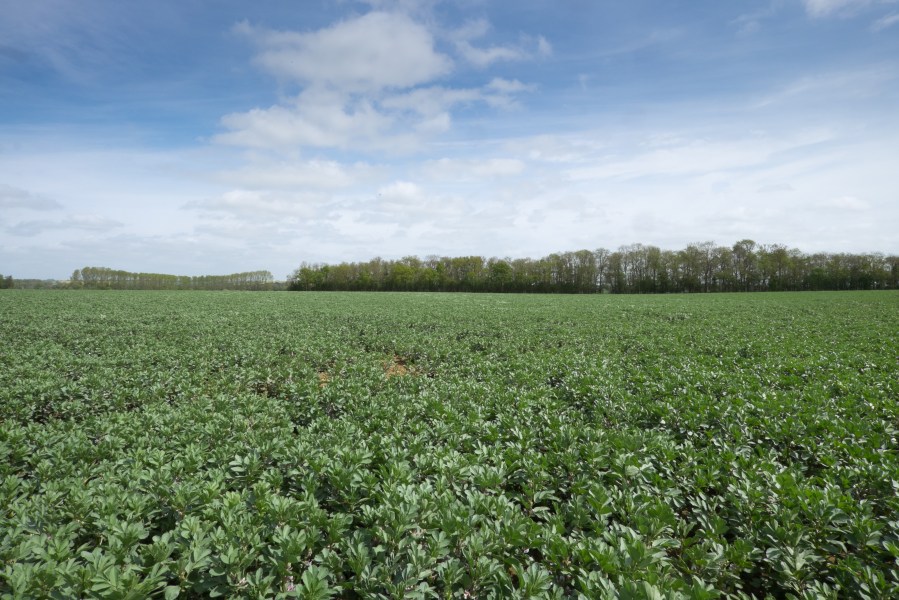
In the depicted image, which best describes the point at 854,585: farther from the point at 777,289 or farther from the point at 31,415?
the point at 777,289

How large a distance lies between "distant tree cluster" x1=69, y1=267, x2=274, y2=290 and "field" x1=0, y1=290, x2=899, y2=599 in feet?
391

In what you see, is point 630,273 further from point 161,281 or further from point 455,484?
point 161,281

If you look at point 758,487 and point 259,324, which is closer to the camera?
point 758,487

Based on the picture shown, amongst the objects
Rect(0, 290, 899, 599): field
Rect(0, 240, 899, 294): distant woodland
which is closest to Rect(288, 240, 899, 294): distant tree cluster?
Rect(0, 240, 899, 294): distant woodland

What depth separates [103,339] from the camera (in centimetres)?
1642

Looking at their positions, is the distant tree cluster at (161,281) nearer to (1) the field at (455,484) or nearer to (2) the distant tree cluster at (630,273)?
(2) the distant tree cluster at (630,273)

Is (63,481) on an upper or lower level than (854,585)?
upper

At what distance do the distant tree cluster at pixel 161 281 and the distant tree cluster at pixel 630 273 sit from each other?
17107 mm

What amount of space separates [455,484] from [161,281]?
451 feet

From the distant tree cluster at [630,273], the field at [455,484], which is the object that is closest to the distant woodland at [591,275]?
the distant tree cluster at [630,273]

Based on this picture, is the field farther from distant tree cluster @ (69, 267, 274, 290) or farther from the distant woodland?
distant tree cluster @ (69, 267, 274, 290)

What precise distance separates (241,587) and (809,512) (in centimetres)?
523

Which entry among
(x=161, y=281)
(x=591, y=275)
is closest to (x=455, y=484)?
(x=591, y=275)

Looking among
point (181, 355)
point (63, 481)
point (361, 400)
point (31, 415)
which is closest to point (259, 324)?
point (181, 355)
